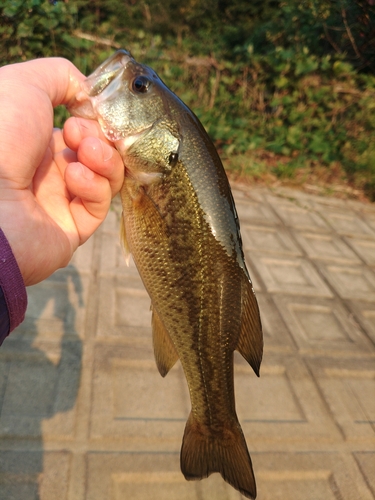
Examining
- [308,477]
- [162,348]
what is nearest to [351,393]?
[308,477]

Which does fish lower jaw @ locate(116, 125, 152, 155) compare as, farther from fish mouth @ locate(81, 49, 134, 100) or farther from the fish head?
fish mouth @ locate(81, 49, 134, 100)

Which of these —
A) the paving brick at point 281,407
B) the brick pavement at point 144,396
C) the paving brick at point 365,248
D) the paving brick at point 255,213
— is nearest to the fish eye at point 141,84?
the brick pavement at point 144,396

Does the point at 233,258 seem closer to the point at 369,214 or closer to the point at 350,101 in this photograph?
the point at 369,214

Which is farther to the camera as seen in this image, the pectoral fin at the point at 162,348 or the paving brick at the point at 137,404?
the paving brick at the point at 137,404

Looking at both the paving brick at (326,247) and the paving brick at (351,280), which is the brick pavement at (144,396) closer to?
the paving brick at (351,280)

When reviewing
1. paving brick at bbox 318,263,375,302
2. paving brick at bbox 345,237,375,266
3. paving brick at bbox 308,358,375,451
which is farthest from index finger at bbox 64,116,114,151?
paving brick at bbox 345,237,375,266

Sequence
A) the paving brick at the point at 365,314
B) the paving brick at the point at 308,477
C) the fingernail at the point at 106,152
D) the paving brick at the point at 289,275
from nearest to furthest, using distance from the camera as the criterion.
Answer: the fingernail at the point at 106,152, the paving brick at the point at 308,477, the paving brick at the point at 365,314, the paving brick at the point at 289,275
